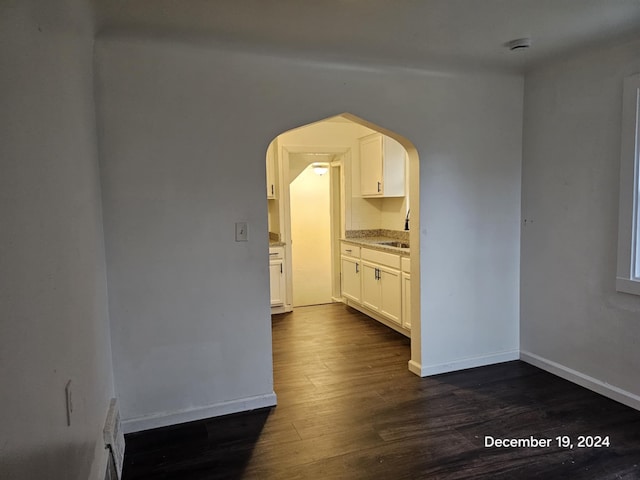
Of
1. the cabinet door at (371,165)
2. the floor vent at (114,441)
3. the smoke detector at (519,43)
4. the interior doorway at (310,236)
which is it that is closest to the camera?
the floor vent at (114,441)

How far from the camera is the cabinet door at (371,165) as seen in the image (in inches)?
206

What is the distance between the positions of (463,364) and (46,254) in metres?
3.16

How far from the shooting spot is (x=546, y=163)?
11.2ft

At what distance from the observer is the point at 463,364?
11.8 feet

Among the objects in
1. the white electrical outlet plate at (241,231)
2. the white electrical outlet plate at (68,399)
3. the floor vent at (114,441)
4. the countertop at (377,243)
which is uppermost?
the white electrical outlet plate at (241,231)

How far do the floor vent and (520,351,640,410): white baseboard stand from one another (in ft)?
10.0

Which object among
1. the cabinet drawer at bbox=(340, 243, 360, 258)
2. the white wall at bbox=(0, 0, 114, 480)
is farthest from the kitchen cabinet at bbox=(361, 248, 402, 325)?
the white wall at bbox=(0, 0, 114, 480)

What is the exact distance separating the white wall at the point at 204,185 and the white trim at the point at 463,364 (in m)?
0.74

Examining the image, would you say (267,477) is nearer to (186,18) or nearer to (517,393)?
(517,393)

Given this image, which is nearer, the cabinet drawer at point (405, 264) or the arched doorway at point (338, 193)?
the cabinet drawer at point (405, 264)

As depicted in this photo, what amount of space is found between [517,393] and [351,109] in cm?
231

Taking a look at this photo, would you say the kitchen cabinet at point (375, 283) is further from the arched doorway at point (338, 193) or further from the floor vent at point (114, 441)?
the floor vent at point (114, 441)

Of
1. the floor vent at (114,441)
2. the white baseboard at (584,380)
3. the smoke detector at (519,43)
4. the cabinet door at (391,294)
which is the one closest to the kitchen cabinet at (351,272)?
the cabinet door at (391,294)

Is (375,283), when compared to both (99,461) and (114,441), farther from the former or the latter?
(99,461)
